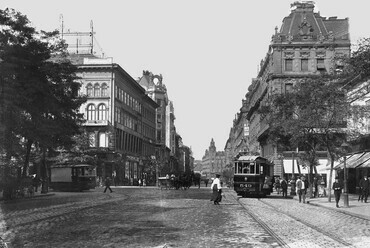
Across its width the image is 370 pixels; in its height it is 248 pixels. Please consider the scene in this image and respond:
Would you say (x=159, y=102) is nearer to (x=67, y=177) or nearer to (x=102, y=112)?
(x=102, y=112)

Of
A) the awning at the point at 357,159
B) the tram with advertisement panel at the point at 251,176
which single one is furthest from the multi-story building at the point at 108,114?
the awning at the point at 357,159

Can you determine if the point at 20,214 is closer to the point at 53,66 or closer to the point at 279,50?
the point at 53,66

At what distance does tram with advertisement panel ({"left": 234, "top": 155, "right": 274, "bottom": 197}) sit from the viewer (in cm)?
4261

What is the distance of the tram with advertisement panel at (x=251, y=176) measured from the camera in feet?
140

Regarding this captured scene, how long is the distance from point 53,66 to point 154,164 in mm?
70748

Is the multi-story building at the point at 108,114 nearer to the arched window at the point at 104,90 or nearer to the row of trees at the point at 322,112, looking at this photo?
the arched window at the point at 104,90

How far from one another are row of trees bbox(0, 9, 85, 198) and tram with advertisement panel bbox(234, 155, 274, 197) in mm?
13575

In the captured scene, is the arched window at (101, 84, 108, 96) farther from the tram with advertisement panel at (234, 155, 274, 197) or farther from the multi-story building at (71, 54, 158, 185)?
the tram with advertisement panel at (234, 155, 274, 197)

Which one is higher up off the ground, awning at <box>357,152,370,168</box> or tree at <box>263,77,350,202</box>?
tree at <box>263,77,350,202</box>

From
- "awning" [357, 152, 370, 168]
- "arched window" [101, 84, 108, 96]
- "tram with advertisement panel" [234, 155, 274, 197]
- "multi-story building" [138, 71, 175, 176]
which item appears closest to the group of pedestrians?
"tram with advertisement panel" [234, 155, 274, 197]

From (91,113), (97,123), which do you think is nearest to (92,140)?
(97,123)

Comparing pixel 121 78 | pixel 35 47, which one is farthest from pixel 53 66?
pixel 121 78

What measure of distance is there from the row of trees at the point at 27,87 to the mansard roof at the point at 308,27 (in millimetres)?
39328

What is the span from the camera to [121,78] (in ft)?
300
